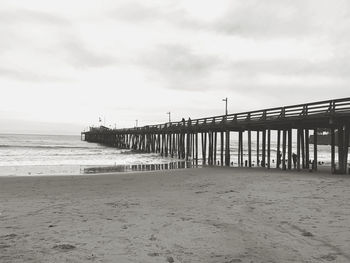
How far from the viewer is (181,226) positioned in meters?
6.92

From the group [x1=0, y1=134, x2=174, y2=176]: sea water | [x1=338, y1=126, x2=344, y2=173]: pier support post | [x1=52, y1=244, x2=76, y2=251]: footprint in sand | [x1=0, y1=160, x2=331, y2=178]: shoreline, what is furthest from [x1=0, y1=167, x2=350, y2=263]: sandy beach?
[x1=0, y1=134, x2=174, y2=176]: sea water

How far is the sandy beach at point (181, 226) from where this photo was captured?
5.25 meters

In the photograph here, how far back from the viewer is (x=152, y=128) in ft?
155

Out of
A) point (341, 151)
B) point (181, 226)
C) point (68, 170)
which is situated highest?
point (341, 151)

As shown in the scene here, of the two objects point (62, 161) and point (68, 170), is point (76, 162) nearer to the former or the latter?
point (62, 161)

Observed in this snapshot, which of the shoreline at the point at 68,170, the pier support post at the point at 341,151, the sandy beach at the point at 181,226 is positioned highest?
the pier support post at the point at 341,151

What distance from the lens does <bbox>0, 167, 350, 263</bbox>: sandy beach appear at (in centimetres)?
525

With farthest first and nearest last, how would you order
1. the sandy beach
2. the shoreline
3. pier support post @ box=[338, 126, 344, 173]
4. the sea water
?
the sea water → the shoreline → pier support post @ box=[338, 126, 344, 173] → the sandy beach

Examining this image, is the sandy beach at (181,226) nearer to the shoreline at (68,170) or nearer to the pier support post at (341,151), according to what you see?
the pier support post at (341,151)

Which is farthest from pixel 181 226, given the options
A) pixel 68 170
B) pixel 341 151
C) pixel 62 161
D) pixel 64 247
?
pixel 62 161

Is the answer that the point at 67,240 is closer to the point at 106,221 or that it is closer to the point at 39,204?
the point at 106,221

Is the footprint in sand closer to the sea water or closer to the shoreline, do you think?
the shoreline

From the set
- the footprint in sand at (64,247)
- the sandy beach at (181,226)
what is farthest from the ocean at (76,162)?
the footprint in sand at (64,247)

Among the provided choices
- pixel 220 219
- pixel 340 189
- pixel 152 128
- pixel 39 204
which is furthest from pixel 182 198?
pixel 152 128
